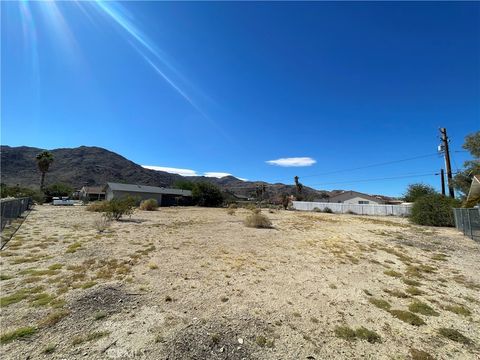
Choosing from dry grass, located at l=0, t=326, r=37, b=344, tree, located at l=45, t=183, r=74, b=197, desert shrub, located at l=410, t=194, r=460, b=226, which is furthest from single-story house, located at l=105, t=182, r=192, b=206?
dry grass, located at l=0, t=326, r=37, b=344

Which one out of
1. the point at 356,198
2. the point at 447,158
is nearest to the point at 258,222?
the point at 447,158

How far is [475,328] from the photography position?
458 cm

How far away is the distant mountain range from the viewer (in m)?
106

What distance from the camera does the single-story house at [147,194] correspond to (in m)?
48.7

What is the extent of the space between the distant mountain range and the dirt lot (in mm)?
81554

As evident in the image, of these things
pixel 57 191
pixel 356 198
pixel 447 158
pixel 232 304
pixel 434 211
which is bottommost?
pixel 232 304

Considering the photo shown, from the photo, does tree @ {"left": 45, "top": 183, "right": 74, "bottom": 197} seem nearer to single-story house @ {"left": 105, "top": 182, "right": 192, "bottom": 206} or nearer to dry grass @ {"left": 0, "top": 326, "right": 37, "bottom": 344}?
single-story house @ {"left": 105, "top": 182, "right": 192, "bottom": 206}

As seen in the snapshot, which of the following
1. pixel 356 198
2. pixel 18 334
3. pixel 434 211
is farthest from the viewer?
pixel 356 198

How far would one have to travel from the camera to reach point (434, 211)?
70.3 feet

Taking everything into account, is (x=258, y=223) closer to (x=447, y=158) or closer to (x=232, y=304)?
(x=232, y=304)

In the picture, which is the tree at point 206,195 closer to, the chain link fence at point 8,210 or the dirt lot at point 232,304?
the chain link fence at point 8,210

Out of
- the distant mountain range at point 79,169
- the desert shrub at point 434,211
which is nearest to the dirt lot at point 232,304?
the desert shrub at point 434,211

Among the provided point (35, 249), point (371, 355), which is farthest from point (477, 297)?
point (35, 249)

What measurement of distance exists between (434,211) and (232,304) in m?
23.8
